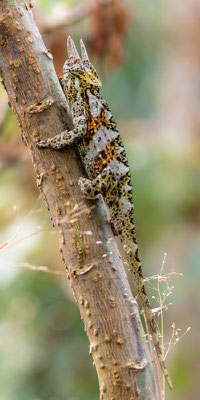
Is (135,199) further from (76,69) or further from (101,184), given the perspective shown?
(101,184)

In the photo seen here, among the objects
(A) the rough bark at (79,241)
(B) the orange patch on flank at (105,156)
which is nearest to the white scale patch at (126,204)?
(B) the orange patch on flank at (105,156)

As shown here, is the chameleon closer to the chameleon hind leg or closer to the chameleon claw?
the chameleon hind leg

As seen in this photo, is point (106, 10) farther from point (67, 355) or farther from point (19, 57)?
point (67, 355)

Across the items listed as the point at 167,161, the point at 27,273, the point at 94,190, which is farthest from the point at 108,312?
the point at 167,161

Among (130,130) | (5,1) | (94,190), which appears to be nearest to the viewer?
(5,1)

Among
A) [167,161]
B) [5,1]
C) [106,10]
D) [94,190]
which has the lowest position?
[94,190]

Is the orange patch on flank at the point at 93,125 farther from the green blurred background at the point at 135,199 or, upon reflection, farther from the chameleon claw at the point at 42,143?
the chameleon claw at the point at 42,143

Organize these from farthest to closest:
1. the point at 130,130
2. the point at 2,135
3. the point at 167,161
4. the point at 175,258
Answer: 1. the point at 130,130
2. the point at 175,258
3. the point at 167,161
4. the point at 2,135
